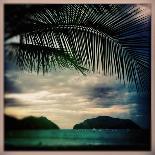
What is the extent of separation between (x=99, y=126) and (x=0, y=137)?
818mm

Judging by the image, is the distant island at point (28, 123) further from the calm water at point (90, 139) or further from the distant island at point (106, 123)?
the distant island at point (106, 123)

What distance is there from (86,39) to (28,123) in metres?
0.84

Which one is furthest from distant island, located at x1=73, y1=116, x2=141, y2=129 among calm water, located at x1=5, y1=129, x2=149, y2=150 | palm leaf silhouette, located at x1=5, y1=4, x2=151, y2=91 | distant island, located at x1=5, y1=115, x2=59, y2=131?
palm leaf silhouette, located at x1=5, y1=4, x2=151, y2=91

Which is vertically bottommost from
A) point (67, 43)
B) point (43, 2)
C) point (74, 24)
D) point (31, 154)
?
point (31, 154)

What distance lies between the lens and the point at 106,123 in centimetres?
250

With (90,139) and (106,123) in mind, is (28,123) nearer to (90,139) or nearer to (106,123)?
(90,139)

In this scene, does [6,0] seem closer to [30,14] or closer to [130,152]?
[30,14]

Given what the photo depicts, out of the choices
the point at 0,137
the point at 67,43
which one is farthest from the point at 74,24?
the point at 0,137

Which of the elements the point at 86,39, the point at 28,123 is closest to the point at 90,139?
the point at 28,123

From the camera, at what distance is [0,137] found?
8.32 feet

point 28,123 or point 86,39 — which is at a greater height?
point 86,39

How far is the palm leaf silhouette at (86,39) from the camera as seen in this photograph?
8.30 ft

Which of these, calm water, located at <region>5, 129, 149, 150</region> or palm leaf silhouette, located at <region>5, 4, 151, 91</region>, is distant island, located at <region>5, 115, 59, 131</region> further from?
palm leaf silhouette, located at <region>5, 4, 151, 91</region>

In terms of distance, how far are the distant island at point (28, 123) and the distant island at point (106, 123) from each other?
22 centimetres
